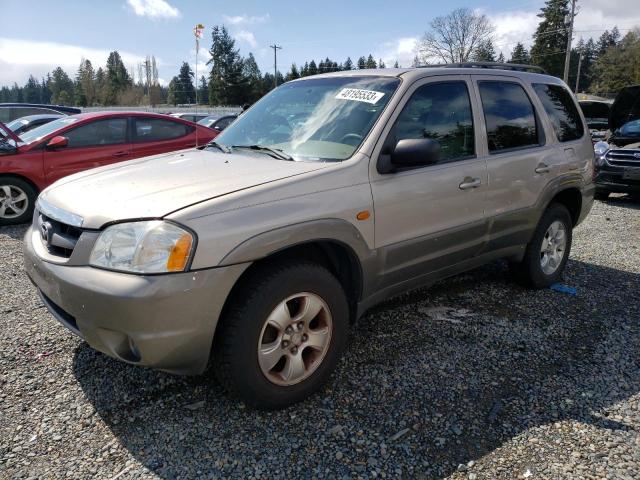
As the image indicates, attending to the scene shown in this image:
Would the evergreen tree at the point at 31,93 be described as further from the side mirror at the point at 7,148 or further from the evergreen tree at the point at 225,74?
the side mirror at the point at 7,148

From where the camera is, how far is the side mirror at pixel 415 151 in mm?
2727

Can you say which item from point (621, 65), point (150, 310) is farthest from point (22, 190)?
point (621, 65)

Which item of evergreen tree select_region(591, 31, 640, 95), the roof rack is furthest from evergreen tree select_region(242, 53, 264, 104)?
the roof rack

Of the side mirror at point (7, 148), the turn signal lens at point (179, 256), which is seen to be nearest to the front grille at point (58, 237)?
the turn signal lens at point (179, 256)

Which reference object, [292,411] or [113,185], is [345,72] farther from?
[292,411]

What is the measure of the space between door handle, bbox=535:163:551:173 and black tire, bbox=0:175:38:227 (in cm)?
643

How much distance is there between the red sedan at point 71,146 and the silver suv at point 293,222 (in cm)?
436

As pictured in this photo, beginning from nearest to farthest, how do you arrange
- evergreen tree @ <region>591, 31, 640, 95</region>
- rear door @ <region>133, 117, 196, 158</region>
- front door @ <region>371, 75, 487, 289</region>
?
1. front door @ <region>371, 75, 487, 289</region>
2. rear door @ <region>133, 117, 196, 158</region>
3. evergreen tree @ <region>591, 31, 640, 95</region>

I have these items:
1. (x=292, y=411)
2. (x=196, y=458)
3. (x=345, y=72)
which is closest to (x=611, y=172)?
(x=345, y=72)

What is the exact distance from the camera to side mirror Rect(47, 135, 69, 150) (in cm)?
685

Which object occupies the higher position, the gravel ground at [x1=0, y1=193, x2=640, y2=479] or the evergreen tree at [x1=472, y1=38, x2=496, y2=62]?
the evergreen tree at [x1=472, y1=38, x2=496, y2=62]

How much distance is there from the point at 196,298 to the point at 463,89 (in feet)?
8.17

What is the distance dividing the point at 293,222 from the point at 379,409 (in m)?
1.11

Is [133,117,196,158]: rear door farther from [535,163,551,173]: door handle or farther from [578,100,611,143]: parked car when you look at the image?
[578,100,611,143]: parked car
